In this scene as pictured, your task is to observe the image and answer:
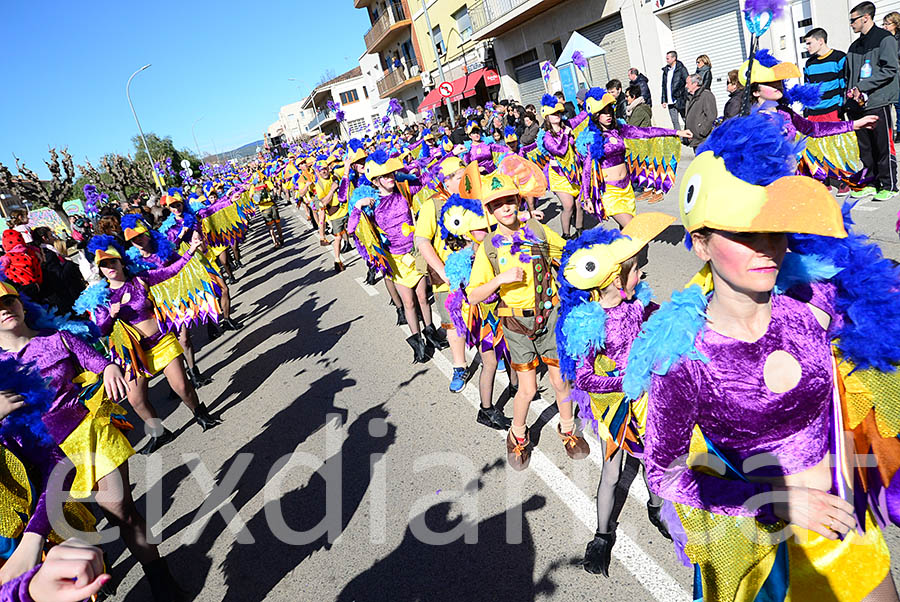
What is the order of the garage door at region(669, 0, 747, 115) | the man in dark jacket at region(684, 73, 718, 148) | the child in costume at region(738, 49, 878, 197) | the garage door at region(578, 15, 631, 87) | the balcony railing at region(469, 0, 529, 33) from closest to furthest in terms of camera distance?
1. the child in costume at region(738, 49, 878, 197)
2. the man in dark jacket at region(684, 73, 718, 148)
3. the garage door at region(669, 0, 747, 115)
4. the garage door at region(578, 15, 631, 87)
5. the balcony railing at region(469, 0, 529, 33)

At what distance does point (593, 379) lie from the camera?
2.68m

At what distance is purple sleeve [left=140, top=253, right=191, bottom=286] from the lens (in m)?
5.73

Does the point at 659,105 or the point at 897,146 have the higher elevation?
the point at 659,105

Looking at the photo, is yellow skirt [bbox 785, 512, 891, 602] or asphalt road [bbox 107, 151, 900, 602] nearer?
yellow skirt [bbox 785, 512, 891, 602]

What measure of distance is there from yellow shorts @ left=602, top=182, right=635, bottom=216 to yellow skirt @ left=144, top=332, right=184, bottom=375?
4775 millimetres

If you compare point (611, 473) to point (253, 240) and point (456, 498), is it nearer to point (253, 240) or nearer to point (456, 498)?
point (456, 498)

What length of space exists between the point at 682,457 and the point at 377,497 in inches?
105

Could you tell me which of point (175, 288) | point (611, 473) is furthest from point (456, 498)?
point (175, 288)

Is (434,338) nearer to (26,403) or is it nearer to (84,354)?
(84,354)

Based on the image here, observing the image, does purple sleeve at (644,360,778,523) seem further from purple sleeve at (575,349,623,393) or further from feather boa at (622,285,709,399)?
purple sleeve at (575,349,623,393)

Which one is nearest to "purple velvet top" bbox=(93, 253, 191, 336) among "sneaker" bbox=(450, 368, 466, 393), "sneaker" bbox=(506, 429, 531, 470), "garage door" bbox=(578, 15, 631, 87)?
"sneaker" bbox=(450, 368, 466, 393)

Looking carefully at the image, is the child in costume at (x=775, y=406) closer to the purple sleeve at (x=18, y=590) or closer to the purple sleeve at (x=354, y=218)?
the purple sleeve at (x=18, y=590)

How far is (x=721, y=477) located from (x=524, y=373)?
206 centimetres

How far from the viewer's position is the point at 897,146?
30.2ft
